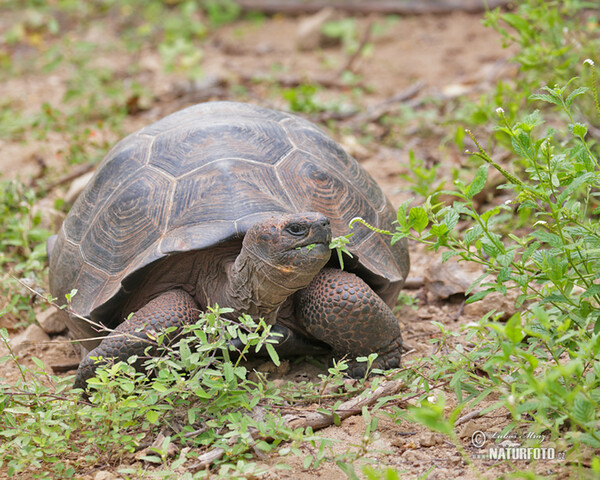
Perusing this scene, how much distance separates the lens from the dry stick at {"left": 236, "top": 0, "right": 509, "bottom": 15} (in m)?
9.60

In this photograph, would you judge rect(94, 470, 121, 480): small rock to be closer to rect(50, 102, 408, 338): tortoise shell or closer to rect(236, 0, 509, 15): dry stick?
rect(50, 102, 408, 338): tortoise shell

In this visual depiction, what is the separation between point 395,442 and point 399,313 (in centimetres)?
134

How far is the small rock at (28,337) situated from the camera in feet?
11.6

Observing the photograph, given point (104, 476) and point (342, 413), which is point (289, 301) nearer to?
point (342, 413)

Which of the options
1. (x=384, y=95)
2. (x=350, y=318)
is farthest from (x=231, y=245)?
(x=384, y=95)

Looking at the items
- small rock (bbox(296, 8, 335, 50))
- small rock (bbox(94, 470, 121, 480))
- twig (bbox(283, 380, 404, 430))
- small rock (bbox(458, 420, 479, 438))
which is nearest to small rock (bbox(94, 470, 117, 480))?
small rock (bbox(94, 470, 121, 480))

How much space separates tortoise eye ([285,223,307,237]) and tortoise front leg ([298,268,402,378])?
41 cm

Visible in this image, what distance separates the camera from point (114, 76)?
8445 millimetres

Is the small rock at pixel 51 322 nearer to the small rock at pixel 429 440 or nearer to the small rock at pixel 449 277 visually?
the small rock at pixel 449 277

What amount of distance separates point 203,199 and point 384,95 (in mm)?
4875

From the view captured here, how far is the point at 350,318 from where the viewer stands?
291cm

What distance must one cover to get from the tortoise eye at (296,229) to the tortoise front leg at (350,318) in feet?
1.34

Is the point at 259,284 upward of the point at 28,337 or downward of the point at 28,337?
upward

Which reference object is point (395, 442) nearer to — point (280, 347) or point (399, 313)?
point (280, 347)
